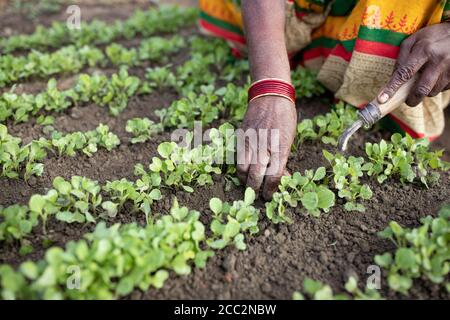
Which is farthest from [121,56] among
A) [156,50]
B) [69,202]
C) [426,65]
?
[426,65]

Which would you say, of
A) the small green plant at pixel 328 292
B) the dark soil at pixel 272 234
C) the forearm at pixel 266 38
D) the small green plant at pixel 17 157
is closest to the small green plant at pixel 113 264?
the dark soil at pixel 272 234

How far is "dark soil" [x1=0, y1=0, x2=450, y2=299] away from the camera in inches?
63.6

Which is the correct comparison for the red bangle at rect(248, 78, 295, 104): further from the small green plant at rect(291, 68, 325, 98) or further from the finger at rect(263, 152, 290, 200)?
the small green plant at rect(291, 68, 325, 98)

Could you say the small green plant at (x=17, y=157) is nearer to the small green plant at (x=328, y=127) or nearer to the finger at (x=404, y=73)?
the small green plant at (x=328, y=127)

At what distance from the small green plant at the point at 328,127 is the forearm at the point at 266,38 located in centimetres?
32

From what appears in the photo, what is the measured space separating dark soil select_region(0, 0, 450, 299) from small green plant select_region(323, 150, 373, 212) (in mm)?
47

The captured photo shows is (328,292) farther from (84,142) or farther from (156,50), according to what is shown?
(156,50)

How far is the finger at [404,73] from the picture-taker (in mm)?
2039

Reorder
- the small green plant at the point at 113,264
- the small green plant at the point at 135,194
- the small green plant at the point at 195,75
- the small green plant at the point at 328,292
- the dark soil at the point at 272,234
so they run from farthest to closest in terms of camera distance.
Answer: the small green plant at the point at 195,75
the small green plant at the point at 135,194
the dark soil at the point at 272,234
the small green plant at the point at 328,292
the small green plant at the point at 113,264

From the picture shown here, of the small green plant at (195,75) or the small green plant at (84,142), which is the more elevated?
the small green plant at (195,75)

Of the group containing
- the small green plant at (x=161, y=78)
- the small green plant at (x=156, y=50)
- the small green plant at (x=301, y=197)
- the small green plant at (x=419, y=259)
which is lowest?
the small green plant at (x=419, y=259)

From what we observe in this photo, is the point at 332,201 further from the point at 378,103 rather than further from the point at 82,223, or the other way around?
the point at 82,223

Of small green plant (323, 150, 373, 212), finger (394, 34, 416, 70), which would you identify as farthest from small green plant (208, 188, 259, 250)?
finger (394, 34, 416, 70)
